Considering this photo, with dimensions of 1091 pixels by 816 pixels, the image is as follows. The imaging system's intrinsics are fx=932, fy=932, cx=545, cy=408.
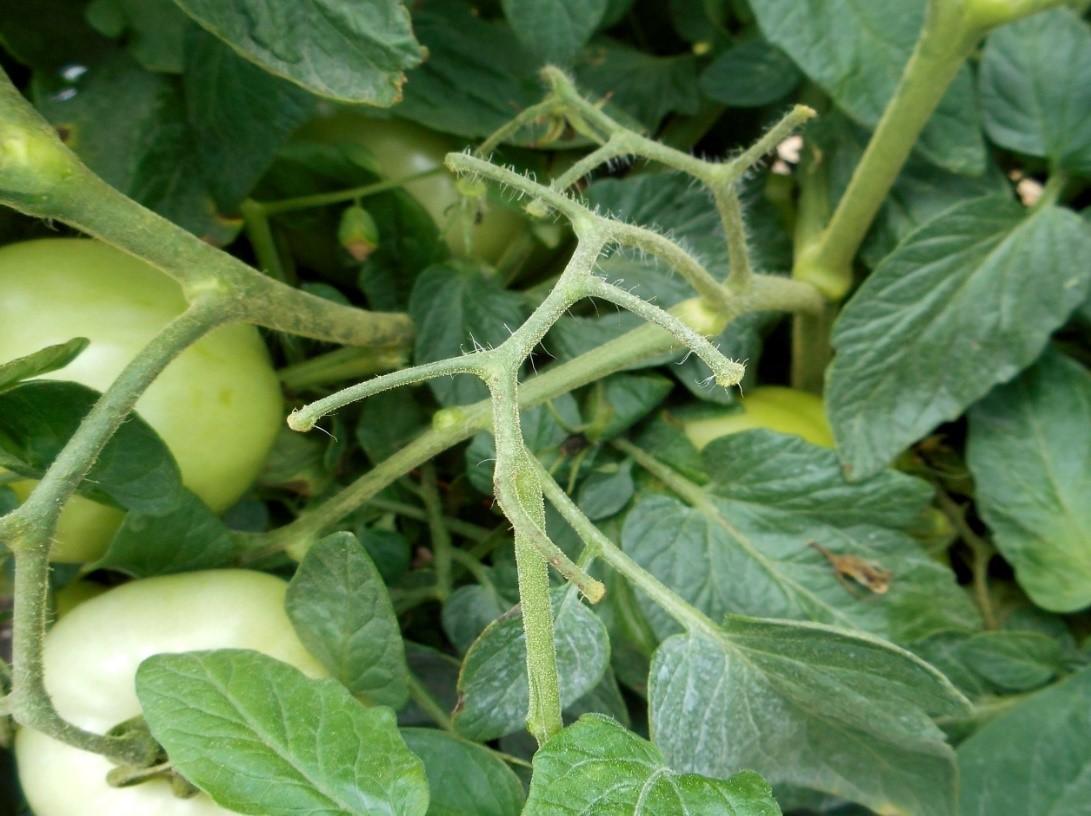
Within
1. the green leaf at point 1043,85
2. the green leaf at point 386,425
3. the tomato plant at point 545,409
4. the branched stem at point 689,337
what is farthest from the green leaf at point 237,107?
the green leaf at point 1043,85

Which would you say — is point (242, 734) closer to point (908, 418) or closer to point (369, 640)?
point (369, 640)

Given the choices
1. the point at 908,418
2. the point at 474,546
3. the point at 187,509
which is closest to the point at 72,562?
the point at 187,509

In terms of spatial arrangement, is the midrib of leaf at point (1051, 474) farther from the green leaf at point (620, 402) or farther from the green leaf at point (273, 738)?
the green leaf at point (273, 738)

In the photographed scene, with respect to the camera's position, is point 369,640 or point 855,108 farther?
point 855,108

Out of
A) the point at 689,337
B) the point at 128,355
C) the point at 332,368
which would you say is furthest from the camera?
the point at 332,368

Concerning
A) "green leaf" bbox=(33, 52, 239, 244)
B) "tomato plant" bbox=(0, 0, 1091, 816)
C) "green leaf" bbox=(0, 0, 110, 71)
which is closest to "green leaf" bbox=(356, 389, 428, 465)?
"tomato plant" bbox=(0, 0, 1091, 816)

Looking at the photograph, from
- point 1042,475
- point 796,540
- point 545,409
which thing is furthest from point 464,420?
point 1042,475

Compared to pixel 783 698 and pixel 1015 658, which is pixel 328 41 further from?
pixel 1015 658
